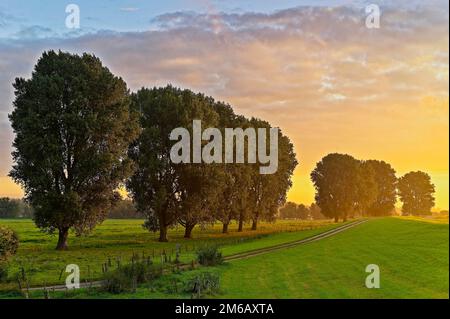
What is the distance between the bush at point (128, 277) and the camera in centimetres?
3153

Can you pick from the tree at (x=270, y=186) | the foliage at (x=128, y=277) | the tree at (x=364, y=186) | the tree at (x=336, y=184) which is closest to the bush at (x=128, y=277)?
the foliage at (x=128, y=277)

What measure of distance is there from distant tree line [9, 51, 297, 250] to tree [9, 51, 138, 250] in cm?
12

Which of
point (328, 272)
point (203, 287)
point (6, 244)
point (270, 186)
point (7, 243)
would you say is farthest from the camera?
point (270, 186)

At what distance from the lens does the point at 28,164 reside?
5744 cm

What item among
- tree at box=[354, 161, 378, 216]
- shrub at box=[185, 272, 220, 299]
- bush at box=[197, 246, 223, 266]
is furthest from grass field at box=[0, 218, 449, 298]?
tree at box=[354, 161, 378, 216]

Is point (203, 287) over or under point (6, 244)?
under

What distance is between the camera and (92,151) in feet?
195

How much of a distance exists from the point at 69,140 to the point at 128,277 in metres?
30.5

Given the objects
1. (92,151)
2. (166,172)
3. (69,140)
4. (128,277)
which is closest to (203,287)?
(128,277)

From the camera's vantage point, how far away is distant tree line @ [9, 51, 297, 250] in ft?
185

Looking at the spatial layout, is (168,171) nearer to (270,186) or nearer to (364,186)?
(270,186)

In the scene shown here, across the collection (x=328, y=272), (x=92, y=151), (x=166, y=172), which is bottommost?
(x=328, y=272)

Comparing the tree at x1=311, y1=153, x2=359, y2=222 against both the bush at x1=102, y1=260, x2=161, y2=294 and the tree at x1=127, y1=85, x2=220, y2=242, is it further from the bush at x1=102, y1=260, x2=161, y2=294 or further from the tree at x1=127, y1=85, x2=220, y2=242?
the bush at x1=102, y1=260, x2=161, y2=294
